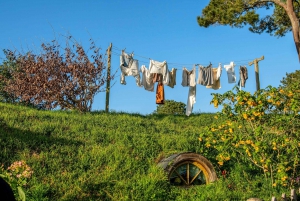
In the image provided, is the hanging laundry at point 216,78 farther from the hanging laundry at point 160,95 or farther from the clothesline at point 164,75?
the hanging laundry at point 160,95

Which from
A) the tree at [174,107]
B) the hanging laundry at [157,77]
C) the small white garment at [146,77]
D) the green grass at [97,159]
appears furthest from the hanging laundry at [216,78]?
the green grass at [97,159]

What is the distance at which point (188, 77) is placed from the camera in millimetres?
17188

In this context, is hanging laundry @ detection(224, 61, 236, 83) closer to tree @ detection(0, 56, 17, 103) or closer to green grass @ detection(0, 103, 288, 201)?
green grass @ detection(0, 103, 288, 201)

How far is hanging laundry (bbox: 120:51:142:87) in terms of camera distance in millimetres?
16641

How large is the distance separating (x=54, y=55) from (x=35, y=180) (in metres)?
10.2

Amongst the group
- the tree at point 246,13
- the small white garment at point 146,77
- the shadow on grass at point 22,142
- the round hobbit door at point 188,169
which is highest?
the tree at point 246,13

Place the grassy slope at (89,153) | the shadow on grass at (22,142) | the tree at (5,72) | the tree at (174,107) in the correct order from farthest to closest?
the tree at (5,72) < the tree at (174,107) < the shadow on grass at (22,142) < the grassy slope at (89,153)

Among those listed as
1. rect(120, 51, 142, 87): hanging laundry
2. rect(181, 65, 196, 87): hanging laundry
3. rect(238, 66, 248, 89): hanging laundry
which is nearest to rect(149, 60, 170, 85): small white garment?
rect(120, 51, 142, 87): hanging laundry

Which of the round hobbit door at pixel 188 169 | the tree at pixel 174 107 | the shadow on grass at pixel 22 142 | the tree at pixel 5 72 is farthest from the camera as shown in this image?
the tree at pixel 5 72

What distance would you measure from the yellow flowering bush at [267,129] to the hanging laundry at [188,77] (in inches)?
293

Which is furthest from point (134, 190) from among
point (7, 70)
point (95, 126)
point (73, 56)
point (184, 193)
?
point (7, 70)

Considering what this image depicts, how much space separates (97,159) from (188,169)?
2171 millimetres

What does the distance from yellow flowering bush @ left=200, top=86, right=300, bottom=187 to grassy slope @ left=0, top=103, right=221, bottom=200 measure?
162cm

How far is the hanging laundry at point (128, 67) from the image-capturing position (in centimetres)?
1664
